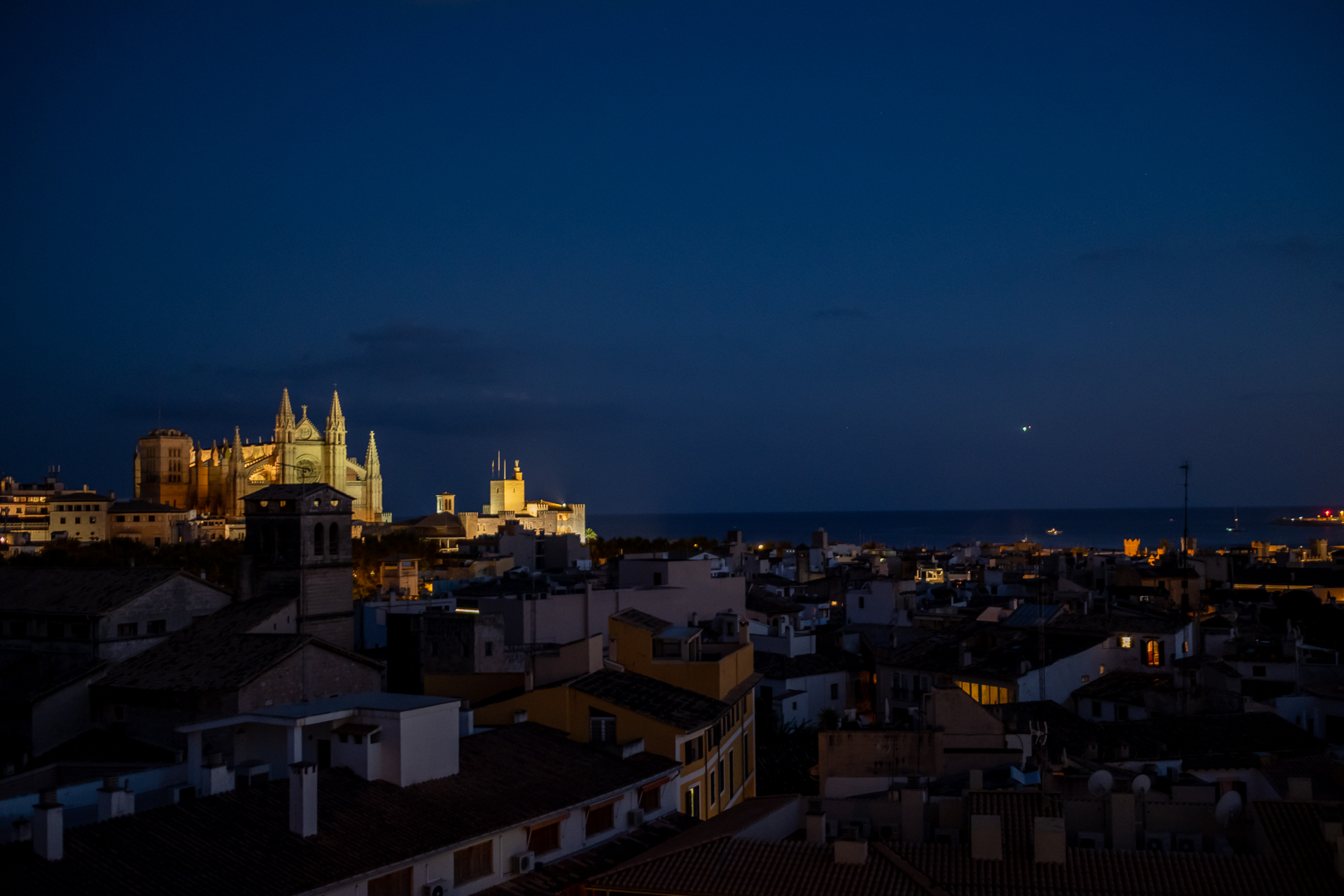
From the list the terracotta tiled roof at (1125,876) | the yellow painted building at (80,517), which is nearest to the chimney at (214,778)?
the terracotta tiled roof at (1125,876)

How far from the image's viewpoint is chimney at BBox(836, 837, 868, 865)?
41.4 ft

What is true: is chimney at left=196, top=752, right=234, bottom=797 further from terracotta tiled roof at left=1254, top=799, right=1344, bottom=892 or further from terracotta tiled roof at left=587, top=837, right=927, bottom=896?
terracotta tiled roof at left=1254, top=799, right=1344, bottom=892

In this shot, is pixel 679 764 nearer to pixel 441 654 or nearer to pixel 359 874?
pixel 359 874

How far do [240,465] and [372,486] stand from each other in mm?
17249

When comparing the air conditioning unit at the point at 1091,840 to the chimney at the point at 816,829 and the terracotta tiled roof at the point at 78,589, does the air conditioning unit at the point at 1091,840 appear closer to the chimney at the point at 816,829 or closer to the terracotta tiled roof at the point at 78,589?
the chimney at the point at 816,829

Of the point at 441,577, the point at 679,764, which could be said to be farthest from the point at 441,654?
the point at 441,577

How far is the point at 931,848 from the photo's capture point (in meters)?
13.1

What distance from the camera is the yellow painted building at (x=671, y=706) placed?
19641 millimetres

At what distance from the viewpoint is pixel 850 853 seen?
12.7 meters

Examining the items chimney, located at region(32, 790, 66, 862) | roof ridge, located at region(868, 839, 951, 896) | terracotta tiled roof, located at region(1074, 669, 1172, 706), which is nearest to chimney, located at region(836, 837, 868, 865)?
roof ridge, located at region(868, 839, 951, 896)

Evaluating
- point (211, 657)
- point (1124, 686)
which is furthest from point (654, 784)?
point (1124, 686)

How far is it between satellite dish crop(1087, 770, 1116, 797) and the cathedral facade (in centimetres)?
11924

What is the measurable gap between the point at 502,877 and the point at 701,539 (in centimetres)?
8926

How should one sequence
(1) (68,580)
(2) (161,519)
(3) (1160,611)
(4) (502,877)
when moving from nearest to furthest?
(4) (502,877)
(1) (68,580)
(3) (1160,611)
(2) (161,519)
